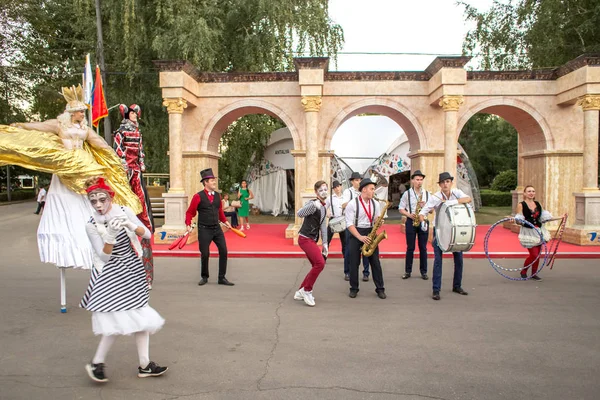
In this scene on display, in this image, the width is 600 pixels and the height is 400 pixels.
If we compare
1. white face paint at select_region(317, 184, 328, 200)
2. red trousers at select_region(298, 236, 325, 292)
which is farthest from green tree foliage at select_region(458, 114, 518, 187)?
red trousers at select_region(298, 236, 325, 292)

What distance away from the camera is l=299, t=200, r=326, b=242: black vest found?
7016mm

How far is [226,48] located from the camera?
1914 cm

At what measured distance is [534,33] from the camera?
19.9 metres

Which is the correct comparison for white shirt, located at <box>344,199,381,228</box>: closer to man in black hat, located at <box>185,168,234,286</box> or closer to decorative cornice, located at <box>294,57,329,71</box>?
man in black hat, located at <box>185,168,234,286</box>

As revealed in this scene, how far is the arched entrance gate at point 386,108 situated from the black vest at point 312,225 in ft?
20.7

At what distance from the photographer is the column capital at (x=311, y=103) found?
13.3m

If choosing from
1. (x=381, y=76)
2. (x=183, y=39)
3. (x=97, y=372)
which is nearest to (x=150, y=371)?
(x=97, y=372)

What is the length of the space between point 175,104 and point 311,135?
3.86m

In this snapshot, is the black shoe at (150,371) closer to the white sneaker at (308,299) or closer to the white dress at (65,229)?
the white dress at (65,229)

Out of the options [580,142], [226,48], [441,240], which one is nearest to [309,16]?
[226,48]

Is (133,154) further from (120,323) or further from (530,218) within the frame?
(530,218)

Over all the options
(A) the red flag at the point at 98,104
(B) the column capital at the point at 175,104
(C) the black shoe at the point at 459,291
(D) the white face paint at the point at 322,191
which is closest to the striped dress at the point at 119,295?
(D) the white face paint at the point at 322,191

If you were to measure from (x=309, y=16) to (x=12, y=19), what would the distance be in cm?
1759

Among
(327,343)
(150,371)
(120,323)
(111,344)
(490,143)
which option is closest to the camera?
(120,323)
